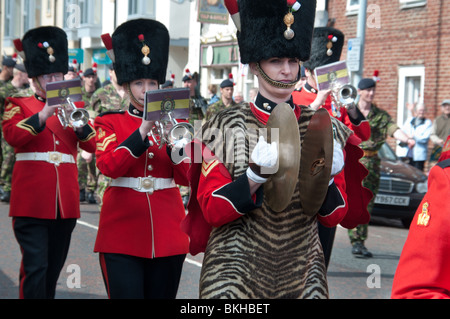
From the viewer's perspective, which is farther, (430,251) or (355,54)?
(355,54)

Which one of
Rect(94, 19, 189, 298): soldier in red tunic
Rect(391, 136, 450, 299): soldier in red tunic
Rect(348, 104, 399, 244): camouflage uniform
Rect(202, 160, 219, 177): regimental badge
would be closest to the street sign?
Rect(348, 104, 399, 244): camouflage uniform

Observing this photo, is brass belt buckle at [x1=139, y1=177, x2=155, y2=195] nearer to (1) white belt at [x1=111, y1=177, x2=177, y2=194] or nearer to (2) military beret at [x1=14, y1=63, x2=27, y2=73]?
(1) white belt at [x1=111, y1=177, x2=177, y2=194]

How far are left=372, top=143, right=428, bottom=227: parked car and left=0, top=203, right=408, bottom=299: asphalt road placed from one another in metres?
1.17

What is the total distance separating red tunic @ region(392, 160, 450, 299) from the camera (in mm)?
2701

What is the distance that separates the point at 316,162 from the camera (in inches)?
137

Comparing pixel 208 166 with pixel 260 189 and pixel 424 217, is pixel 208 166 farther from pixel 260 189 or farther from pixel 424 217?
pixel 424 217

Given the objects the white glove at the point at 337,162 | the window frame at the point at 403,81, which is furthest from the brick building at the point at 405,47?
the white glove at the point at 337,162

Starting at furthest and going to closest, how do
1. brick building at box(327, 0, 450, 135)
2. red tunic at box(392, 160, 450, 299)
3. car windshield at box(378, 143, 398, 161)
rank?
brick building at box(327, 0, 450, 135) < car windshield at box(378, 143, 398, 161) < red tunic at box(392, 160, 450, 299)

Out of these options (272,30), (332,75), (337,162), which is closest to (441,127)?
(332,75)

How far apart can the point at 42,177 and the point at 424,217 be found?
13.2ft

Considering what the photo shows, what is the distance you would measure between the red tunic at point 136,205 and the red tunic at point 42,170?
1.14 metres

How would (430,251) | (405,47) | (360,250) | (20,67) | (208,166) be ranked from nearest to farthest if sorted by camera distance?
(430,251) < (208,166) < (360,250) < (20,67) < (405,47)

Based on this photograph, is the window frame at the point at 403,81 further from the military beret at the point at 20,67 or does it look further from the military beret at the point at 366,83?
the military beret at the point at 366,83

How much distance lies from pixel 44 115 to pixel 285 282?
2908mm
